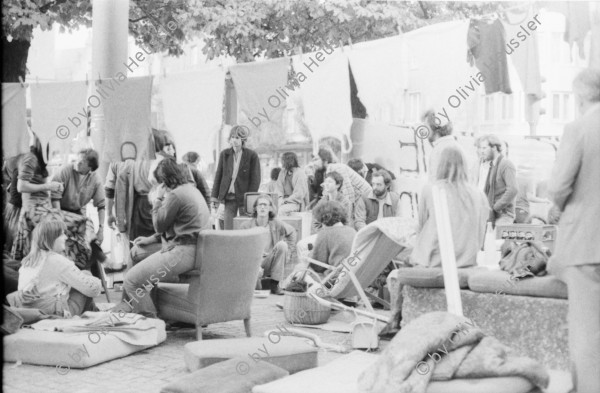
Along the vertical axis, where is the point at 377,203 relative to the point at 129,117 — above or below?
below

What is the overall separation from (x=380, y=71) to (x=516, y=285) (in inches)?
125

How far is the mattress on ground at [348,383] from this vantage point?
13.0 feet

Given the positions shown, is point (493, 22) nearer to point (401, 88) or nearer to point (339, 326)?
point (401, 88)

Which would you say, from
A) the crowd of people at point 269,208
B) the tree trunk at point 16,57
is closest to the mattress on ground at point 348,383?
the crowd of people at point 269,208

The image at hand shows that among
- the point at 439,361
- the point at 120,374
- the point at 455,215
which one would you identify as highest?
the point at 455,215

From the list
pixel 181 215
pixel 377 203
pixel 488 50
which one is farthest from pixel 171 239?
pixel 377 203

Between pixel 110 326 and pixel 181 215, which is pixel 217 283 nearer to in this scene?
pixel 181 215

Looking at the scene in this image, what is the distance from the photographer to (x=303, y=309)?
839 cm

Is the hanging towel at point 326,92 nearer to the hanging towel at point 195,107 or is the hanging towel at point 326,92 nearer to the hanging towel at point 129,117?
the hanging towel at point 195,107

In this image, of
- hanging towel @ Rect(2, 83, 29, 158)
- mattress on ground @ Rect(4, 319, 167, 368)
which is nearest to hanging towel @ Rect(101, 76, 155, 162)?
hanging towel @ Rect(2, 83, 29, 158)

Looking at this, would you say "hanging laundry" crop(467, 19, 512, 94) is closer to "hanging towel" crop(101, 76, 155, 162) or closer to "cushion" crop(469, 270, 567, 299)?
"cushion" crop(469, 270, 567, 299)

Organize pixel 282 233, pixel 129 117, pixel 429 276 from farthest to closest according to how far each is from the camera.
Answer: pixel 282 233 → pixel 129 117 → pixel 429 276

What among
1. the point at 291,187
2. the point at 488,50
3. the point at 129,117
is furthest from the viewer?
the point at 291,187

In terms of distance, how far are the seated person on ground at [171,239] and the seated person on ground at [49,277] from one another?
0.47 metres
